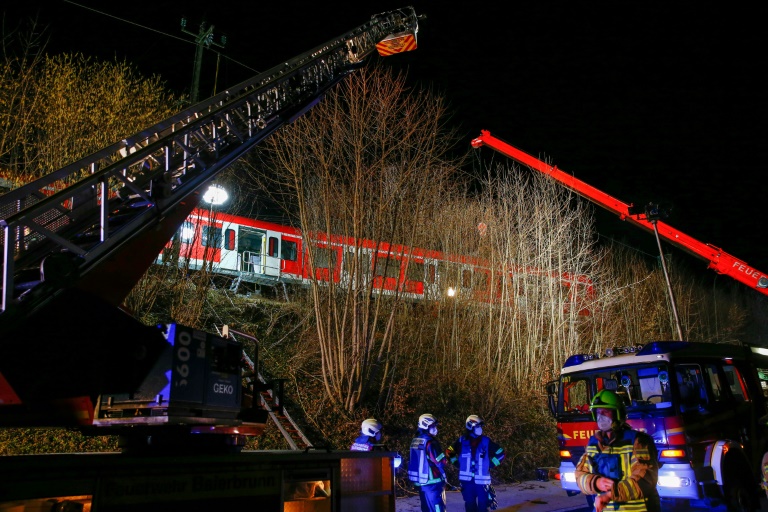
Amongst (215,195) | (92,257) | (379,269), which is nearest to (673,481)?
(92,257)

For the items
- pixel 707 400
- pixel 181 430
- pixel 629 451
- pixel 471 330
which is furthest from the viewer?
pixel 471 330

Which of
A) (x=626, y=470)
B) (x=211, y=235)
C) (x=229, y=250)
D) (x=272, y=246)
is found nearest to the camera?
(x=626, y=470)

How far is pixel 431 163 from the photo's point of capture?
11.3 metres

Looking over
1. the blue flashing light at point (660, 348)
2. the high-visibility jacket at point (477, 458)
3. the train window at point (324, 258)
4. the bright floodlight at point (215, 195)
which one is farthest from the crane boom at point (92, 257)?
the blue flashing light at point (660, 348)

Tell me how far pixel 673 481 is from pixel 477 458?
2.41m

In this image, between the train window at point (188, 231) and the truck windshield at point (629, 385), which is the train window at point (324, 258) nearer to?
the train window at point (188, 231)

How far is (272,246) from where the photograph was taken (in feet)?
51.2

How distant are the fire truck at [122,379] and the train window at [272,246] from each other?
10570 mm

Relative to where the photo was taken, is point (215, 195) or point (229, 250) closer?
point (215, 195)

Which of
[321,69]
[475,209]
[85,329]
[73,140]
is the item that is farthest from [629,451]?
[475,209]

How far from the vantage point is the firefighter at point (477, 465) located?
6.62 metres

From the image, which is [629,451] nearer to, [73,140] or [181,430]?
[181,430]

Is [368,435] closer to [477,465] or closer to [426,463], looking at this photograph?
[426,463]

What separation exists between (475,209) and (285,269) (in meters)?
5.80
